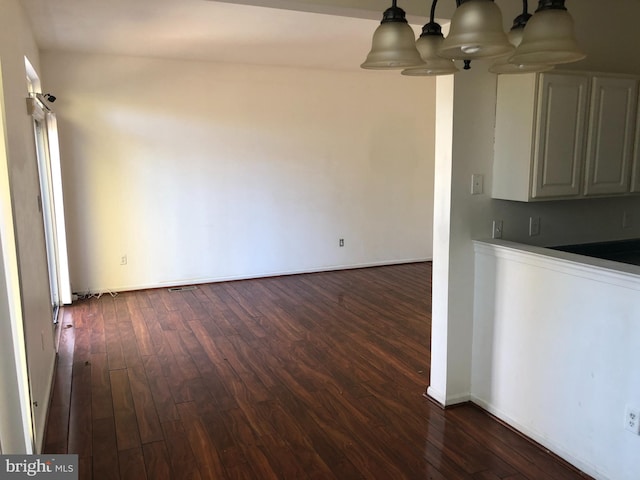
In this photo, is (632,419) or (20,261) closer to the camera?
(632,419)

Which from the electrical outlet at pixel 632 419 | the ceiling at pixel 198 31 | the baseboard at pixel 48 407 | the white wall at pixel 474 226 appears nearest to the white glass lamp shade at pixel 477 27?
the white wall at pixel 474 226

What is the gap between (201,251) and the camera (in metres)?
5.96

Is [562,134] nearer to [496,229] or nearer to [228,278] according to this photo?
[496,229]

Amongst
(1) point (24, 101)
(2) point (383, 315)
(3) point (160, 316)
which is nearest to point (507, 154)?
(2) point (383, 315)

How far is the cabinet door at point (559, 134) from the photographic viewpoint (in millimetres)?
2686

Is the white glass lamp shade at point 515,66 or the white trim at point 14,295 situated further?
the white trim at point 14,295

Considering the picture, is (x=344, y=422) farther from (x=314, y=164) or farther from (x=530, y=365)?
(x=314, y=164)

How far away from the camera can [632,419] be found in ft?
6.95

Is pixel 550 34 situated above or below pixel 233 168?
above

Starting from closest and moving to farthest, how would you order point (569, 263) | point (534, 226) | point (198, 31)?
1. point (569, 263)
2. point (534, 226)
3. point (198, 31)

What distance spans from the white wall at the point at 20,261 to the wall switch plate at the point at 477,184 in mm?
2369

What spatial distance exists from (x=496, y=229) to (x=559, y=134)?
64 cm

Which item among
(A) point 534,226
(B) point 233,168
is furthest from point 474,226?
(B) point 233,168

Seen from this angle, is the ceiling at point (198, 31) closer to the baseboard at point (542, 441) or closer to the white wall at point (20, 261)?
the white wall at point (20, 261)
